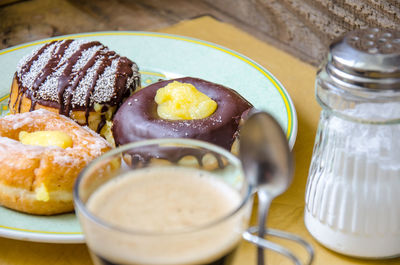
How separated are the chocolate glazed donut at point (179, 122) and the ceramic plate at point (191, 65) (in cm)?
12

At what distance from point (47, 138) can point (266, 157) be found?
54 centimetres

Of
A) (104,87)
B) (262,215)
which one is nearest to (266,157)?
(262,215)

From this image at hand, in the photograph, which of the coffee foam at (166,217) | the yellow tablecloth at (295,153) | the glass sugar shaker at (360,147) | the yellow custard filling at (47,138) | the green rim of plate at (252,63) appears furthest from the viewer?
the green rim of plate at (252,63)

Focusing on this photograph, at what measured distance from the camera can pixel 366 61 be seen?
0.80 metres

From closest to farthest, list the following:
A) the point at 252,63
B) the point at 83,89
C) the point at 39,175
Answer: the point at 39,175 < the point at 83,89 < the point at 252,63

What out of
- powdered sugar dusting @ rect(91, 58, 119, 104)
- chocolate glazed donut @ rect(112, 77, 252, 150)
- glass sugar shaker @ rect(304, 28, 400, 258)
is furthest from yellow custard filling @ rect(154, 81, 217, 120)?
glass sugar shaker @ rect(304, 28, 400, 258)

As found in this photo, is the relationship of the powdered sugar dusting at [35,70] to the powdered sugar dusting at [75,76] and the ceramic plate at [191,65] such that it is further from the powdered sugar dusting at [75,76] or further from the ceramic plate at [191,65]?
the ceramic plate at [191,65]

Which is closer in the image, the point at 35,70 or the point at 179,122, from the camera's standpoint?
the point at 179,122

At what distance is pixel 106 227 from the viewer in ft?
1.97

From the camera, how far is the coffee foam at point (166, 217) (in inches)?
23.4

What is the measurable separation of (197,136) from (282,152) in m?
0.38

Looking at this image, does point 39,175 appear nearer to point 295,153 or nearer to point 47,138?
point 47,138

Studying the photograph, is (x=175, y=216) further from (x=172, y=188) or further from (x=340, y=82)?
(x=340, y=82)

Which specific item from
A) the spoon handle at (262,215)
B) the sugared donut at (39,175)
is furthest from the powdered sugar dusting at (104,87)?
the spoon handle at (262,215)
